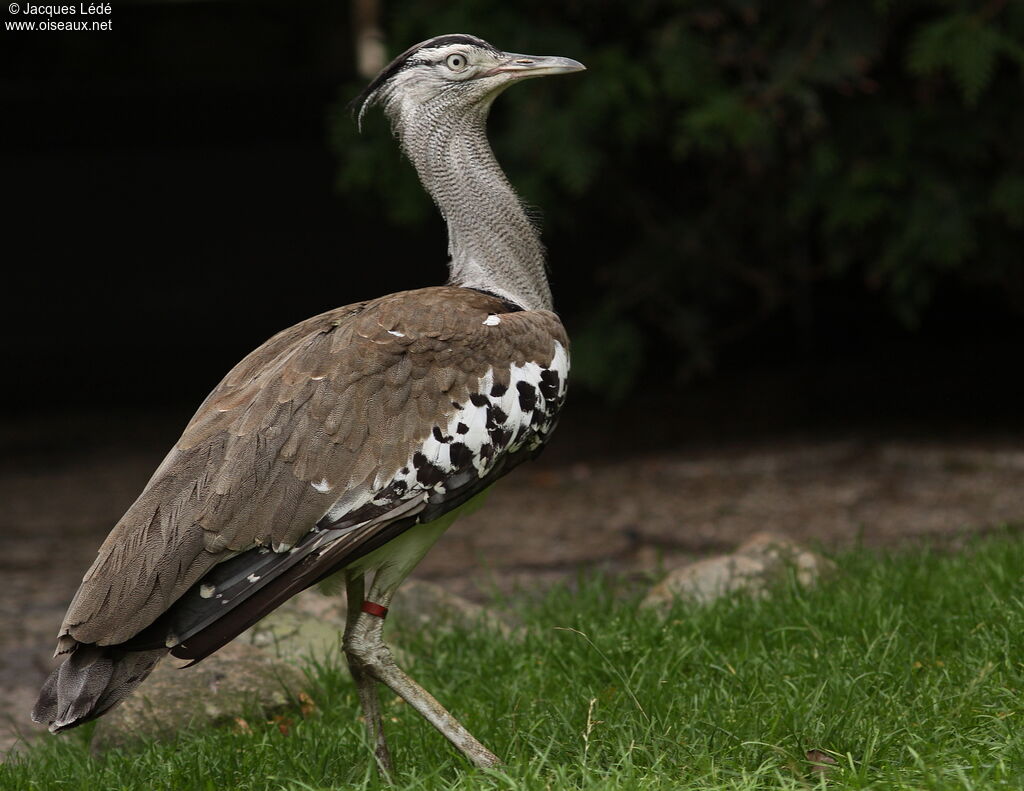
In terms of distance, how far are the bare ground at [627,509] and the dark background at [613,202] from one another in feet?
1.82

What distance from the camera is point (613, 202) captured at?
24.8 feet

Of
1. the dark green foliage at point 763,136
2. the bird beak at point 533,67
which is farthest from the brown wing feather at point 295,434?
the dark green foliage at point 763,136

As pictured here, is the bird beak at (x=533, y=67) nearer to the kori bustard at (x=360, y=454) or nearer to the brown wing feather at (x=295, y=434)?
the kori bustard at (x=360, y=454)

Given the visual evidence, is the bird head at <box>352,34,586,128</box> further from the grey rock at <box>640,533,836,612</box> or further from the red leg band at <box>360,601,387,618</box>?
the grey rock at <box>640,533,836,612</box>

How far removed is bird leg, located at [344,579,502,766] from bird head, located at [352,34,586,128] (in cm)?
145

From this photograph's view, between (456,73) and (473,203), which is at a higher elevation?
(456,73)

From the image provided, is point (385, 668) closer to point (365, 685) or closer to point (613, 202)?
point (365, 685)

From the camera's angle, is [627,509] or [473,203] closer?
[473,203]

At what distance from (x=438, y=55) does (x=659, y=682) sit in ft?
6.31

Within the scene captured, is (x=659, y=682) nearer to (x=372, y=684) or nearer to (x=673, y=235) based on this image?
(x=372, y=684)

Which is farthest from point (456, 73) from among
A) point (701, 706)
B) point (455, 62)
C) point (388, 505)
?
point (701, 706)

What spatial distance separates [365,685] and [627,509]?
330 cm

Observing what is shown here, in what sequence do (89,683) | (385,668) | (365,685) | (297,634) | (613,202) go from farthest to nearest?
(613,202) → (297,634) → (365,685) → (385,668) → (89,683)

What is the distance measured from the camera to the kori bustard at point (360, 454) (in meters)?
3.15
